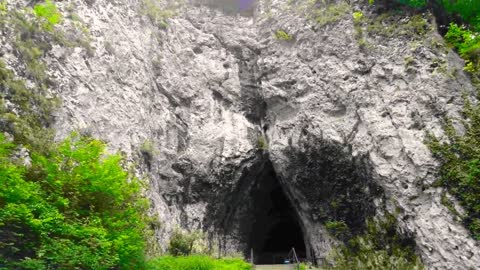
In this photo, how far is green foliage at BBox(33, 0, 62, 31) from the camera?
13344 mm

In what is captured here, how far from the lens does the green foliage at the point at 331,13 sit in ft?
60.5

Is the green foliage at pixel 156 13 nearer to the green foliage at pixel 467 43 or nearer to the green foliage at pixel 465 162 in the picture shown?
the green foliage at pixel 467 43

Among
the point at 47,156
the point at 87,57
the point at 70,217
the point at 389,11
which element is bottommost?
the point at 70,217

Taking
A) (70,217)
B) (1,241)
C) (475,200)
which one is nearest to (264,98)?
(475,200)

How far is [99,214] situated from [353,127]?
1083 cm

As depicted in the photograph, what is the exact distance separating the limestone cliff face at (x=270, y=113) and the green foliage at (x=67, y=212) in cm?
303

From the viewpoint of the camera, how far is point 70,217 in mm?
8953

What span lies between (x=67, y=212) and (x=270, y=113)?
40.7 ft

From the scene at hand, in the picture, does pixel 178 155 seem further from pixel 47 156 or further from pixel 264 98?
pixel 47 156

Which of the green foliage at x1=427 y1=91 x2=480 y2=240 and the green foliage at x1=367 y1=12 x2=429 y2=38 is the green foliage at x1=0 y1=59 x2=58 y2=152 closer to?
the green foliage at x1=427 y1=91 x2=480 y2=240

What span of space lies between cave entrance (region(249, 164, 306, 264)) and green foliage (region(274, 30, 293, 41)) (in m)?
7.15

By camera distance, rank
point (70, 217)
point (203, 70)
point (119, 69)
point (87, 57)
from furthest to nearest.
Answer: point (203, 70)
point (119, 69)
point (87, 57)
point (70, 217)

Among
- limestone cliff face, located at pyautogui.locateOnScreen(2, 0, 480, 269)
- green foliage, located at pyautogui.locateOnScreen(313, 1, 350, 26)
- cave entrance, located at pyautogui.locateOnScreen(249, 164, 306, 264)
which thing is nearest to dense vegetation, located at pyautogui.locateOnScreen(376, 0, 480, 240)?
limestone cliff face, located at pyautogui.locateOnScreen(2, 0, 480, 269)

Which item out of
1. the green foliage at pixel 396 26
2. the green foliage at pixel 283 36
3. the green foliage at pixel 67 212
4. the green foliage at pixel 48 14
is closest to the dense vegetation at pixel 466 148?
the green foliage at pixel 396 26
